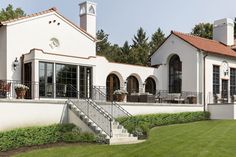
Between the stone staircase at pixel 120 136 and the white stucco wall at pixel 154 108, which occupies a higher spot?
the white stucco wall at pixel 154 108

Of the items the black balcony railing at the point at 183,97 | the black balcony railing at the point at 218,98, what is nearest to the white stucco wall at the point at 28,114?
the black balcony railing at the point at 183,97

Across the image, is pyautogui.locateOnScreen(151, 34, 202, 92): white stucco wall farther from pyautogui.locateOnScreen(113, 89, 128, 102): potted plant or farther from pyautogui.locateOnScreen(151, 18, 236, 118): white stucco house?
pyautogui.locateOnScreen(113, 89, 128, 102): potted plant

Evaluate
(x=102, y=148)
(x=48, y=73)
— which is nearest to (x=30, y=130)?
(x=102, y=148)

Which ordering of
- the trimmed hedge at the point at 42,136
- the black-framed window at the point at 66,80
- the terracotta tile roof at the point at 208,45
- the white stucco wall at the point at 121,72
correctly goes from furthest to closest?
the terracotta tile roof at the point at 208,45
the white stucco wall at the point at 121,72
the black-framed window at the point at 66,80
the trimmed hedge at the point at 42,136

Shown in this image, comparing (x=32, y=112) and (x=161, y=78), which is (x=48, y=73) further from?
(x=161, y=78)

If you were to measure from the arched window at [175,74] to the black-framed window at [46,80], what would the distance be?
13432 millimetres

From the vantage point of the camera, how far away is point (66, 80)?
2461 cm

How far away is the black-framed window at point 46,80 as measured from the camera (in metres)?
23.3

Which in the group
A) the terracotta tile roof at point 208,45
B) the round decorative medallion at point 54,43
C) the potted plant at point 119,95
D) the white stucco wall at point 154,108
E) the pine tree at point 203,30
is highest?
the pine tree at point 203,30

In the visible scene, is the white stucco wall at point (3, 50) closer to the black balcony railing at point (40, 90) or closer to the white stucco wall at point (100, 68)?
the black balcony railing at point (40, 90)

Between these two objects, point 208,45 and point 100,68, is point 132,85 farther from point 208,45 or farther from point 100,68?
point 208,45

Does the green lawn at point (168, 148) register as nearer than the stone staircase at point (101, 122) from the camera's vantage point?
Yes

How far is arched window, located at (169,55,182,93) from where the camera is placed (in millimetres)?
34000

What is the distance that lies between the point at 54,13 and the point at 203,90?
43.7 ft
